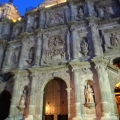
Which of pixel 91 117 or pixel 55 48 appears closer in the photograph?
pixel 91 117

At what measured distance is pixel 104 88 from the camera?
38.2ft

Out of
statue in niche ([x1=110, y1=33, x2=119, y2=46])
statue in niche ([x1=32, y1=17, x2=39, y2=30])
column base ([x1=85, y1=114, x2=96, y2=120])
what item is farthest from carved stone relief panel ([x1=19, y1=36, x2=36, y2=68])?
statue in niche ([x1=110, y1=33, x2=119, y2=46])

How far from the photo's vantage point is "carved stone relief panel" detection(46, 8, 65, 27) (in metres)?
18.0

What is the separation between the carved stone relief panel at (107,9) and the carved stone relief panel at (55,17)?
4194 millimetres

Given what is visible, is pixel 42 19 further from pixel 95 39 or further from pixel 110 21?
pixel 110 21

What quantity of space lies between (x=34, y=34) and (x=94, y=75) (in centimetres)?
845

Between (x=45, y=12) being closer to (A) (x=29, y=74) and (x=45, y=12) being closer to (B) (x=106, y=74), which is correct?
(A) (x=29, y=74)

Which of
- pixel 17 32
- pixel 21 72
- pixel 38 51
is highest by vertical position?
pixel 17 32

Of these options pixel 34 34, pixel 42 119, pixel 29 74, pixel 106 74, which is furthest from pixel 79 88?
pixel 34 34

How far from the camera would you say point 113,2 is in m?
17.4

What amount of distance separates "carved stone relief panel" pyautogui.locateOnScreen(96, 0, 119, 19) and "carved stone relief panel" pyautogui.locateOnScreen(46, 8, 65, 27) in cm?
419

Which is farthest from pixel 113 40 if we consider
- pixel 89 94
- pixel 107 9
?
pixel 89 94

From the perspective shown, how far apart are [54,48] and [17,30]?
7063 mm

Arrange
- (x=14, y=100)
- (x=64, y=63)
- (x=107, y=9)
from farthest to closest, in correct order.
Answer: (x=107, y=9) < (x=64, y=63) < (x=14, y=100)
